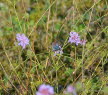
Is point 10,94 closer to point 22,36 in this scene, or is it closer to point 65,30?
point 22,36

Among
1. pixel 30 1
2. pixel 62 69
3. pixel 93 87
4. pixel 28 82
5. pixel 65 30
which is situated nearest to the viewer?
pixel 93 87

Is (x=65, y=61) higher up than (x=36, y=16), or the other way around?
(x=36, y=16)

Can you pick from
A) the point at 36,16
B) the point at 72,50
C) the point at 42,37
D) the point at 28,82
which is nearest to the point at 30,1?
the point at 36,16

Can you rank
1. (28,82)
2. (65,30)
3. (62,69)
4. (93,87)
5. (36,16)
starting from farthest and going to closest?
(36,16)
(65,30)
(62,69)
(28,82)
(93,87)

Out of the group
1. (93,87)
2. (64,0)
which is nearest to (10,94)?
(93,87)

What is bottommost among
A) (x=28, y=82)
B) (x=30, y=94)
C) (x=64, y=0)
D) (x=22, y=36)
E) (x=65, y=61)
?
(x=30, y=94)

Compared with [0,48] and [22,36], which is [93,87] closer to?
A: [22,36]

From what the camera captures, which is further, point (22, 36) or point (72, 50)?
point (72, 50)
